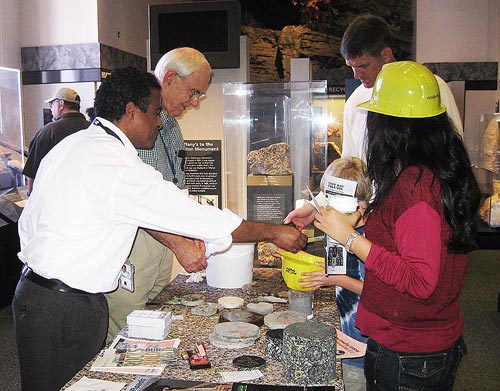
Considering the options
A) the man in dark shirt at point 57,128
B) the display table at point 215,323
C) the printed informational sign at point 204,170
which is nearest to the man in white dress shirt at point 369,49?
the display table at point 215,323

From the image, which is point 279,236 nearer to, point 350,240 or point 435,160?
point 350,240

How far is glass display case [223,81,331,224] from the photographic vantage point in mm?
3289

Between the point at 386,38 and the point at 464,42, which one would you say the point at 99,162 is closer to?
the point at 386,38

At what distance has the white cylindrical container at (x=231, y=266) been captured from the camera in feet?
7.81

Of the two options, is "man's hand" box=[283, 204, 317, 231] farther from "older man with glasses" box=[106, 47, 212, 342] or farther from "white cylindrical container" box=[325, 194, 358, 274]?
"white cylindrical container" box=[325, 194, 358, 274]

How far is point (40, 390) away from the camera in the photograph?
73.7 inches

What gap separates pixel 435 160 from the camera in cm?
149

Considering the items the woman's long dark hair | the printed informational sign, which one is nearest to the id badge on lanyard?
the woman's long dark hair

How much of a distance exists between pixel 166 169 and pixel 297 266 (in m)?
1.01

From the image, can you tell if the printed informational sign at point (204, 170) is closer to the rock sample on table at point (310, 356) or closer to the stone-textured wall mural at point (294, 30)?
the rock sample on table at point (310, 356)

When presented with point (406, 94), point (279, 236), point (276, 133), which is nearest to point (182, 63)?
point (276, 133)

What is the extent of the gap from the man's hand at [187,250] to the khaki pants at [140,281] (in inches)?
5.6

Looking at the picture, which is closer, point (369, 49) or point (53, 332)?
point (53, 332)

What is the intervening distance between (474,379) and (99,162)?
299cm
